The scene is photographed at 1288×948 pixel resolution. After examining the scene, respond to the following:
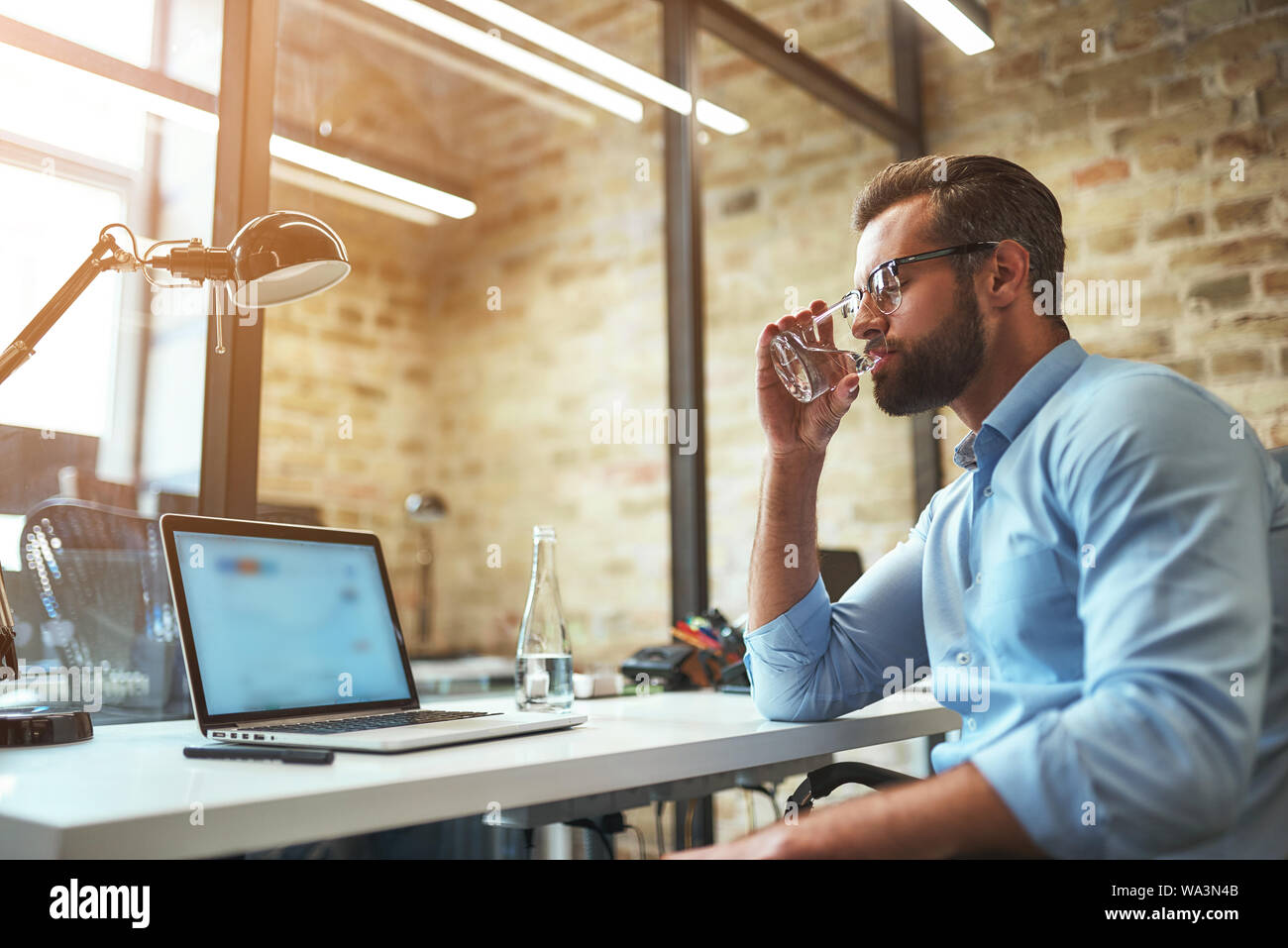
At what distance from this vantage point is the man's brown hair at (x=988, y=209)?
1319mm

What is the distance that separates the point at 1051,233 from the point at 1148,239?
1903 mm

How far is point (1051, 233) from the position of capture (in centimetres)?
135

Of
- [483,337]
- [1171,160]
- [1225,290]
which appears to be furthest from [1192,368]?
[483,337]

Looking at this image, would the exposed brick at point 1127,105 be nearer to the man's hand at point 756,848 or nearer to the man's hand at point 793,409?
the man's hand at point 793,409

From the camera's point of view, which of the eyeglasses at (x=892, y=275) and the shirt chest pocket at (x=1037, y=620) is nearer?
the shirt chest pocket at (x=1037, y=620)

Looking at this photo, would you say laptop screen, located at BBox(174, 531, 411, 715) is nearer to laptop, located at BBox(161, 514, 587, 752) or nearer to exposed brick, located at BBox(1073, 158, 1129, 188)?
laptop, located at BBox(161, 514, 587, 752)

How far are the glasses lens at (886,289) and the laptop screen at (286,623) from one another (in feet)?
2.64

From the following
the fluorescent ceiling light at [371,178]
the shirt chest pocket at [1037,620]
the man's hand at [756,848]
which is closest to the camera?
the man's hand at [756,848]

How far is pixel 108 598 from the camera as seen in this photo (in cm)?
159

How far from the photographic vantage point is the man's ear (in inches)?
51.4

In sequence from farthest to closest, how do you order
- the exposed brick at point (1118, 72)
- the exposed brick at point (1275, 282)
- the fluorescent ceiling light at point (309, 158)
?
the exposed brick at point (1118, 72), the exposed brick at point (1275, 282), the fluorescent ceiling light at point (309, 158)

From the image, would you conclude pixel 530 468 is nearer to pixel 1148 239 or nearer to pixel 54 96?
pixel 1148 239

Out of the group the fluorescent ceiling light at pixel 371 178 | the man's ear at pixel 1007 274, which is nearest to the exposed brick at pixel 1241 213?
the man's ear at pixel 1007 274
